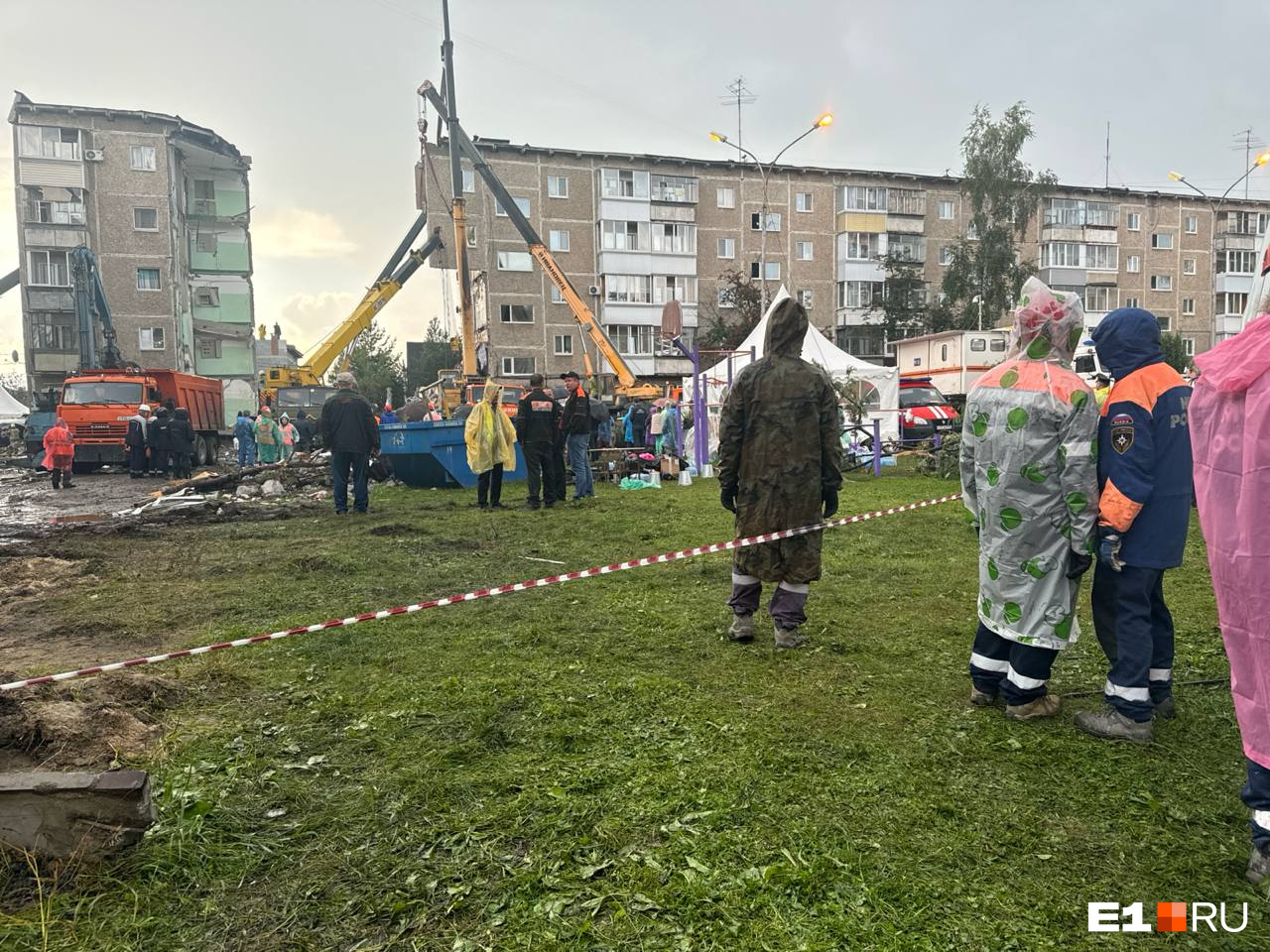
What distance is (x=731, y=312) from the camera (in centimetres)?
4625

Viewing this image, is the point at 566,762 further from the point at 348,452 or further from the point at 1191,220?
the point at 1191,220

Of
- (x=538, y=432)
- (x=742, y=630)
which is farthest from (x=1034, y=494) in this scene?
(x=538, y=432)

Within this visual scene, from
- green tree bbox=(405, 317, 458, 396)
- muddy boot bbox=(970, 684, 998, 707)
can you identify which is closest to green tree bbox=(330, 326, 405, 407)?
green tree bbox=(405, 317, 458, 396)

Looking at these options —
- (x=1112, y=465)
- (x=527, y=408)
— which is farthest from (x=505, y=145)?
(x=1112, y=465)

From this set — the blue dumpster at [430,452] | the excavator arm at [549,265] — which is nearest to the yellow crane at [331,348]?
the excavator arm at [549,265]

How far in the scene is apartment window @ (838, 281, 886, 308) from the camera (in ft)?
161

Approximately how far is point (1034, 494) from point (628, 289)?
4371cm

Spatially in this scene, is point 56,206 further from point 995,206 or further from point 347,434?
point 995,206

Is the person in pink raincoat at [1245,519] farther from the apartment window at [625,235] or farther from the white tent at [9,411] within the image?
the white tent at [9,411]

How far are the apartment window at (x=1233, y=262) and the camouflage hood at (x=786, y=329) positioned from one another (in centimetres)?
6640

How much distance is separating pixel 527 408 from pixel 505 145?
3733 centimetres

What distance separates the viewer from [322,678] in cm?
445

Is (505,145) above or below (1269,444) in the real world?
above

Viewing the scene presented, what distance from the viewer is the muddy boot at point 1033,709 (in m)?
3.60
